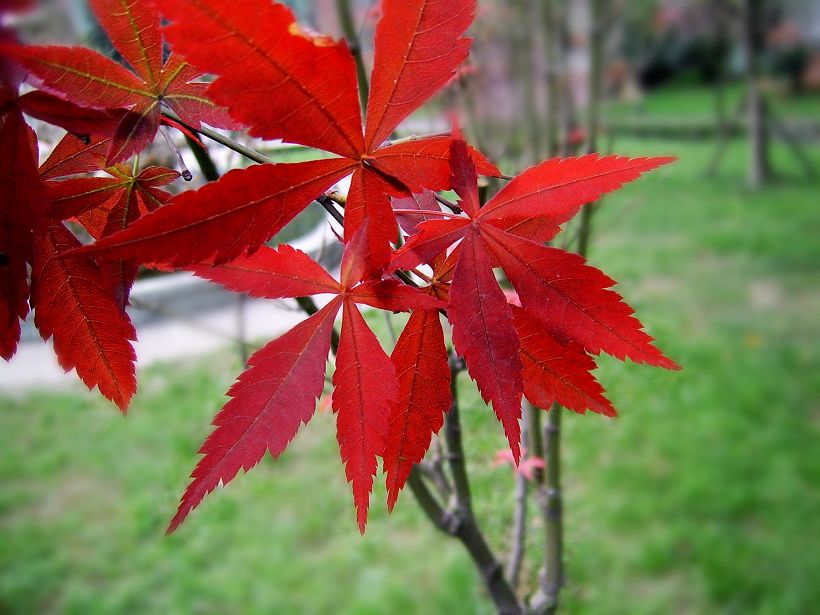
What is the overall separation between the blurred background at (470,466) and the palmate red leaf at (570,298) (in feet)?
1.13

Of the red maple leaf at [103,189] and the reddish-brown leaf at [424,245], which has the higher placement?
the red maple leaf at [103,189]

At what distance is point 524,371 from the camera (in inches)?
13.3

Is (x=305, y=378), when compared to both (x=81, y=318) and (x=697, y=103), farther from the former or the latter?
(x=697, y=103)

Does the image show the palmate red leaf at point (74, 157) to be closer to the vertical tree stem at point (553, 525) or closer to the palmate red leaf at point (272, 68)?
the palmate red leaf at point (272, 68)

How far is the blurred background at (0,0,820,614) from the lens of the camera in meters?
1.04

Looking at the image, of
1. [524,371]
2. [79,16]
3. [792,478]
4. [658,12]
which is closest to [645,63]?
[658,12]

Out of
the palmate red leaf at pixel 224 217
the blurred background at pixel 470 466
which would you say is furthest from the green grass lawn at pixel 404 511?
the palmate red leaf at pixel 224 217

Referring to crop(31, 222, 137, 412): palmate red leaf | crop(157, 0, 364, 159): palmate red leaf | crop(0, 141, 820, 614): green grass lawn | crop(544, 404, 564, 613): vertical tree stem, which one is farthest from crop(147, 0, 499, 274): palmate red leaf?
crop(0, 141, 820, 614): green grass lawn

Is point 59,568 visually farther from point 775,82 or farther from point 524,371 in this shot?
point 775,82

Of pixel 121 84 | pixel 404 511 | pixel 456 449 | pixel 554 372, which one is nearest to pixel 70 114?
pixel 121 84

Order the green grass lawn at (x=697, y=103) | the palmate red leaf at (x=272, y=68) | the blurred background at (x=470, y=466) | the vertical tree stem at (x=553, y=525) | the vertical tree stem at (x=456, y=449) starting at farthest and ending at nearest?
the green grass lawn at (x=697, y=103), the blurred background at (x=470, y=466), the vertical tree stem at (x=553, y=525), the vertical tree stem at (x=456, y=449), the palmate red leaf at (x=272, y=68)

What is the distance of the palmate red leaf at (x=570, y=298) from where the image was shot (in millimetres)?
311

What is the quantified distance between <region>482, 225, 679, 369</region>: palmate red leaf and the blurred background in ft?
1.13

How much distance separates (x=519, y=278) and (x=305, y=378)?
100 millimetres
